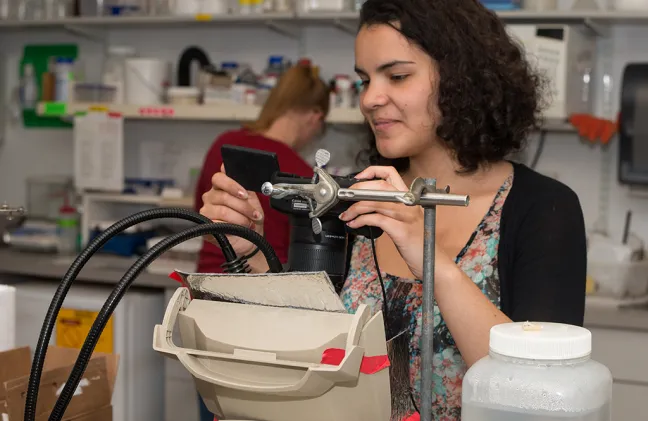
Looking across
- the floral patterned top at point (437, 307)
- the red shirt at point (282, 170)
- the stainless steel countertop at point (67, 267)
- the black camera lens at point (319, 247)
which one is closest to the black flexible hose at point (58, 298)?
the black camera lens at point (319, 247)

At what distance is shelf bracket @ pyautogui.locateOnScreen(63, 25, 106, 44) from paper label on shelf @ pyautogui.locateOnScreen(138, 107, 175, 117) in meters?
0.59

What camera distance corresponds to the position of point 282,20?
3326 millimetres

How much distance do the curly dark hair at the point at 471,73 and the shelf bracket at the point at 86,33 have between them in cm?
258

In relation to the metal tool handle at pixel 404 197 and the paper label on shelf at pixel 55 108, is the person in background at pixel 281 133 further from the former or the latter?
the metal tool handle at pixel 404 197

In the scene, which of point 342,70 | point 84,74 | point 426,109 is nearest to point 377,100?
point 426,109

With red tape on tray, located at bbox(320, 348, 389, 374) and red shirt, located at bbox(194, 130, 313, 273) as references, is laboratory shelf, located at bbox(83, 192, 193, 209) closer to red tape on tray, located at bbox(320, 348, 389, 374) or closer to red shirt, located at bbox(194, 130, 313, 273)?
red shirt, located at bbox(194, 130, 313, 273)

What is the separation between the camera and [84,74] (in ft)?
12.8

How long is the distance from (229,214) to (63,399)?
16.8 inches

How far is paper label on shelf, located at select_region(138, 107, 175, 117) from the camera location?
3.36m

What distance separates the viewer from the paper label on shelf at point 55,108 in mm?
3568

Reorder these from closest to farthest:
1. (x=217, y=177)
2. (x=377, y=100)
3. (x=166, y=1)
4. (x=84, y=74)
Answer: (x=217, y=177)
(x=377, y=100)
(x=166, y=1)
(x=84, y=74)

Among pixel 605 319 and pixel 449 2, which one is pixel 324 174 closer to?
pixel 449 2

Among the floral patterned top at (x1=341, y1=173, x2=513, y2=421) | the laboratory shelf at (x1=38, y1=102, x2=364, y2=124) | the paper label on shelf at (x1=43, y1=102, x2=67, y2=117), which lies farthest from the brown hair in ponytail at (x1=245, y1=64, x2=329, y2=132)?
the floral patterned top at (x1=341, y1=173, x2=513, y2=421)

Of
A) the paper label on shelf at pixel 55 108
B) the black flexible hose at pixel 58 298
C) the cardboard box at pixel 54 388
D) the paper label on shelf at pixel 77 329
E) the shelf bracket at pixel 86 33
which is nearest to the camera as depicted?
the black flexible hose at pixel 58 298
